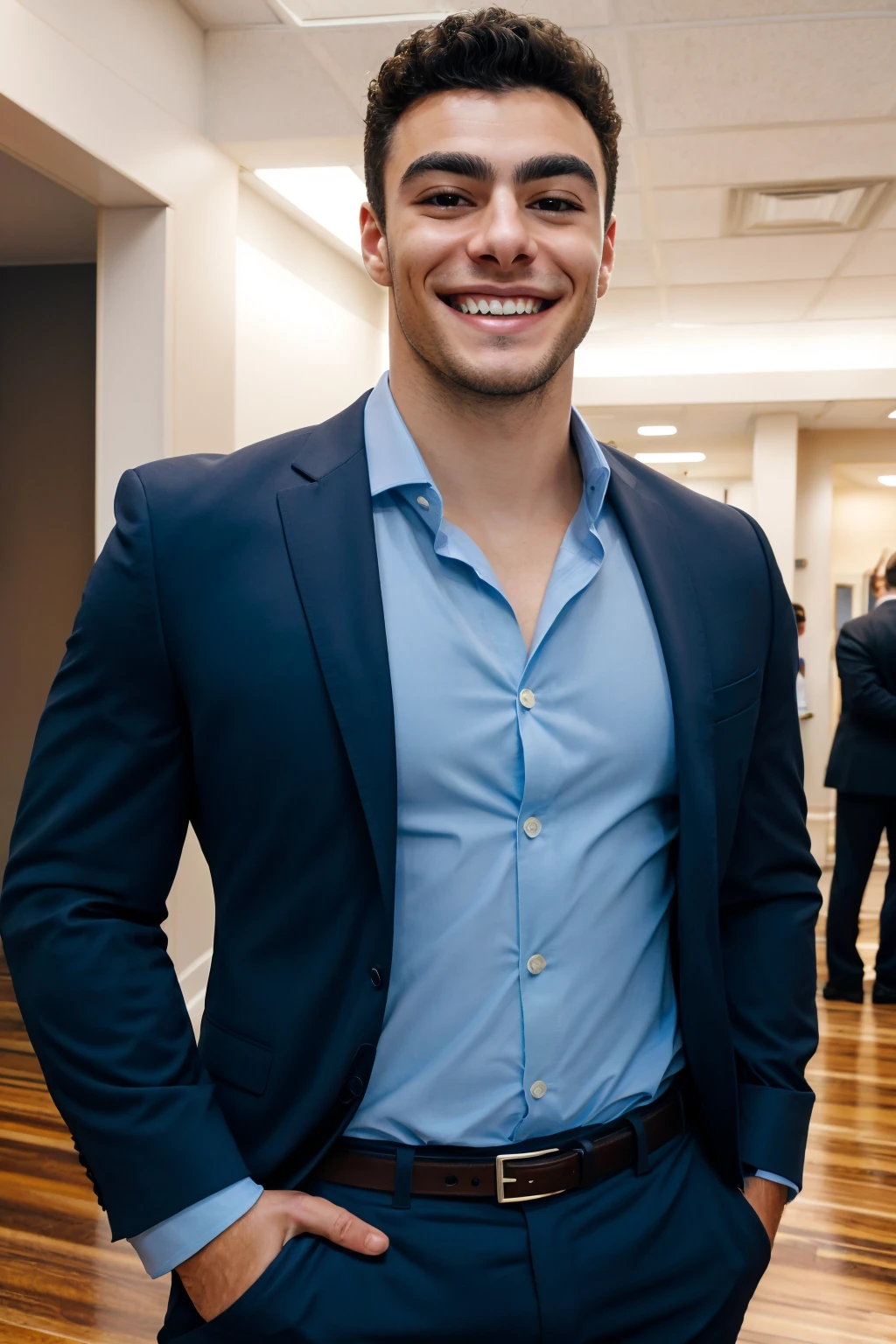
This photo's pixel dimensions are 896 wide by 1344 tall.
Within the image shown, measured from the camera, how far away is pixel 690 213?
14.5ft

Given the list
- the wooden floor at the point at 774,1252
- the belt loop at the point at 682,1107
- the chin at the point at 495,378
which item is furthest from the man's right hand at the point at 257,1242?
the wooden floor at the point at 774,1252

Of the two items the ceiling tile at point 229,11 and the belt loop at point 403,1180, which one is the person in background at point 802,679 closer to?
the ceiling tile at point 229,11

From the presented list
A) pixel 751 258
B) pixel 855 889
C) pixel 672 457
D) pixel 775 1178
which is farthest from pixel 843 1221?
pixel 672 457

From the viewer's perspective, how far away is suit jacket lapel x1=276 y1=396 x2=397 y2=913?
916 millimetres

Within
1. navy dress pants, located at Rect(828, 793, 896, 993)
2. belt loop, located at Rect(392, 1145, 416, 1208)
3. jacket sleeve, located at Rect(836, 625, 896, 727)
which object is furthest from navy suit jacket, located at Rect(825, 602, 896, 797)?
belt loop, located at Rect(392, 1145, 416, 1208)

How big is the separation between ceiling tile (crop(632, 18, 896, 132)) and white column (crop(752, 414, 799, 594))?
3.86m

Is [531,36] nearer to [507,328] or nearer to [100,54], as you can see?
[507,328]

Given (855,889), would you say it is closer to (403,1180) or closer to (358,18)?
(358,18)

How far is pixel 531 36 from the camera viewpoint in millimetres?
1033

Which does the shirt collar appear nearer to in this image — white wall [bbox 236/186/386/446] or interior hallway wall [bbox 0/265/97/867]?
white wall [bbox 236/186/386/446]

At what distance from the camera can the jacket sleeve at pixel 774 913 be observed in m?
1.13

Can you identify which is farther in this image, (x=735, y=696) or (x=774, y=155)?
(x=774, y=155)

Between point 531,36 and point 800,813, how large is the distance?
0.82 m

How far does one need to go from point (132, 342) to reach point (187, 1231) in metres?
2.82
